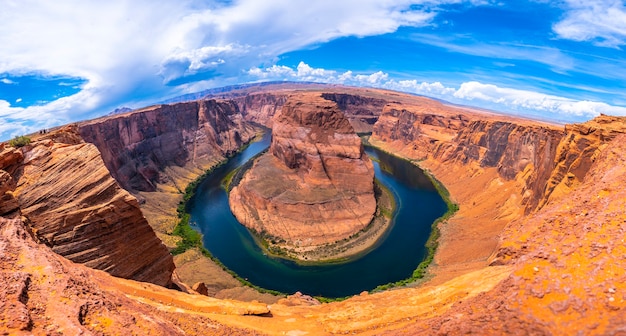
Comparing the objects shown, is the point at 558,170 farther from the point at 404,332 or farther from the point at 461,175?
the point at 461,175

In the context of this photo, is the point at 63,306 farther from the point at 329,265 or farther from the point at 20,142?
the point at 329,265

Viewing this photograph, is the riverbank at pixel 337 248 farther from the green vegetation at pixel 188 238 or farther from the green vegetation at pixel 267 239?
the green vegetation at pixel 188 238

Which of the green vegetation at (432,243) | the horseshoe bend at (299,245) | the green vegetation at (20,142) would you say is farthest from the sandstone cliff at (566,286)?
the green vegetation at (432,243)

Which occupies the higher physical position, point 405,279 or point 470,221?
point 470,221

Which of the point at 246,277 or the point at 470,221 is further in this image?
the point at 470,221

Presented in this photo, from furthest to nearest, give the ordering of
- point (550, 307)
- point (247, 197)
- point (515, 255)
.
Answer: point (247, 197), point (515, 255), point (550, 307)

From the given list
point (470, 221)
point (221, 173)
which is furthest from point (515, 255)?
point (221, 173)

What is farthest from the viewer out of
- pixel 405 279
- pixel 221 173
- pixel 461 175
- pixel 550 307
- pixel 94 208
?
pixel 221 173
